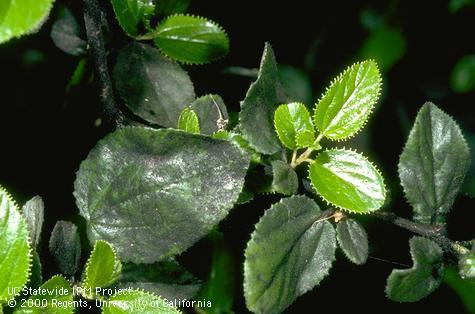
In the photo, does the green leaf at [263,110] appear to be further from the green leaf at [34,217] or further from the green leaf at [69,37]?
the green leaf at [69,37]

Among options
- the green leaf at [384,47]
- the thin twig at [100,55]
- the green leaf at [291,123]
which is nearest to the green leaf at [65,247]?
the thin twig at [100,55]

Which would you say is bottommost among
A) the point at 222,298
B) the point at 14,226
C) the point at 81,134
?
the point at 222,298

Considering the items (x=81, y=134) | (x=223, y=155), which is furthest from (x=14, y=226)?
(x=81, y=134)

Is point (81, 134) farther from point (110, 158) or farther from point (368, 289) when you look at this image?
point (368, 289)

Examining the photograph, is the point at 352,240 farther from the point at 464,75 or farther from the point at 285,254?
the point at 464,75

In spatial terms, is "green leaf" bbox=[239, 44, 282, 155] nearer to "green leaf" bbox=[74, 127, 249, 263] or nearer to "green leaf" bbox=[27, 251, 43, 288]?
"green leaf" bbox=[74, 127, 249, 263]

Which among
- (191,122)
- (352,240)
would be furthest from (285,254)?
(191,122)
